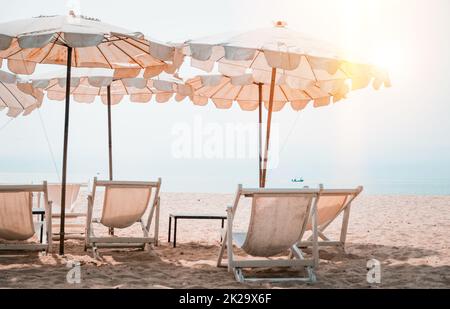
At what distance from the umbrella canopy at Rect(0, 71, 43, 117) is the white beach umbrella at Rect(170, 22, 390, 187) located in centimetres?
223

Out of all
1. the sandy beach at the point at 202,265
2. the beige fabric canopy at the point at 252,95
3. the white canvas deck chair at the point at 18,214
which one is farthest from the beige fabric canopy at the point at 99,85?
the sandy beach at the point at 202,265

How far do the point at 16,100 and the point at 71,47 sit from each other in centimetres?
260

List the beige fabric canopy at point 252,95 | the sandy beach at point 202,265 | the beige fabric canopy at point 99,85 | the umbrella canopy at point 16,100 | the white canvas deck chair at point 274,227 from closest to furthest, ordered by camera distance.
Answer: the sandy beach at point 202,265, the white canvas deck chair at point 274,227, the beige fabric canopy at point 99,85, the umbrella canopy at point 16,100, the beige fabric canopy at point 252,95

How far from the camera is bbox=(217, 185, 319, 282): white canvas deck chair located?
407 centimetres

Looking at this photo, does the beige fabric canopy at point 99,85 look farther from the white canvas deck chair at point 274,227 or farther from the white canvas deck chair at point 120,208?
the white canvas deck chair at point 274,227

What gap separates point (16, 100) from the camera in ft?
22.4

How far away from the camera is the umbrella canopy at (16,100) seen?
21.7 ft

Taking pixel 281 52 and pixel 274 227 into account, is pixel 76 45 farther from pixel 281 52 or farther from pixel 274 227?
pixel 274 227

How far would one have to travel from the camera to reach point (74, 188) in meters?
6.95

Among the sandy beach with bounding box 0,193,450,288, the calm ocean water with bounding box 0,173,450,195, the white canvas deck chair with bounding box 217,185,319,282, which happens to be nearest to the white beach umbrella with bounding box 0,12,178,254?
the sandy beach with bounding box 0,193,450,288

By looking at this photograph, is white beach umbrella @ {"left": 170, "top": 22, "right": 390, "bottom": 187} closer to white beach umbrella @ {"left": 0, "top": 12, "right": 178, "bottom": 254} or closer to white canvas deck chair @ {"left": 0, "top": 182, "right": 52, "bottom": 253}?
white beach umbrella @ {"left": 0, "top": 12, "right": 178, "bottom": 254}

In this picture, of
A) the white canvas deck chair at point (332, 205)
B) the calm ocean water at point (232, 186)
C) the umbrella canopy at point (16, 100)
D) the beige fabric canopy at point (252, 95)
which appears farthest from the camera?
the calm ocean water at point (232, 186)

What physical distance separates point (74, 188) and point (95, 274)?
9.89 ft

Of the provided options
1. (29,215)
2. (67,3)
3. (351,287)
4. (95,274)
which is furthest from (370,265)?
(67,3)
